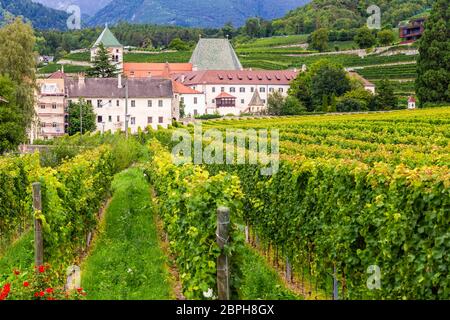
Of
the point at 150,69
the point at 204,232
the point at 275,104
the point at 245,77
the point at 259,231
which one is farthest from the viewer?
the point at 150,69

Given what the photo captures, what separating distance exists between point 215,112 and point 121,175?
76.6 m

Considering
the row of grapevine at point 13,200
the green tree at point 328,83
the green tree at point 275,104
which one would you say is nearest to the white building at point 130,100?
the green tree at point 275,104

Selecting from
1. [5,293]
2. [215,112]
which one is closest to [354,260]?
[5,293]

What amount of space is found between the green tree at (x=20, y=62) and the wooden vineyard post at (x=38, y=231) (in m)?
41.2

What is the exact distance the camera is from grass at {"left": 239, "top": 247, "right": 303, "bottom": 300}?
1176cm

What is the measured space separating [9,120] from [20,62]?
258 inches

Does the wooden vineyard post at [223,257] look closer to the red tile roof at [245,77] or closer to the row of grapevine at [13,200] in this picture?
the row of grapevine at [13,200]

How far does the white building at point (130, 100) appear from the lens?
8369 centimetres

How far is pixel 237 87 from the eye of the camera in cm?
11725

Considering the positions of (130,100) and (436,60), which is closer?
(436,60)

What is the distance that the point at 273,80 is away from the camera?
116750mm

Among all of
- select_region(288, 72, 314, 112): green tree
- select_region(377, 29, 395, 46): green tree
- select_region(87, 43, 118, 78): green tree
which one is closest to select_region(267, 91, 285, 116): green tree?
select_region(288, 72, 314, 112): green tree

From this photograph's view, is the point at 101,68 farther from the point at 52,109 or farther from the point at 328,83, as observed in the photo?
the point at 328,83

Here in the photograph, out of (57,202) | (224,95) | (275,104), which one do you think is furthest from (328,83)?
(57,202)
